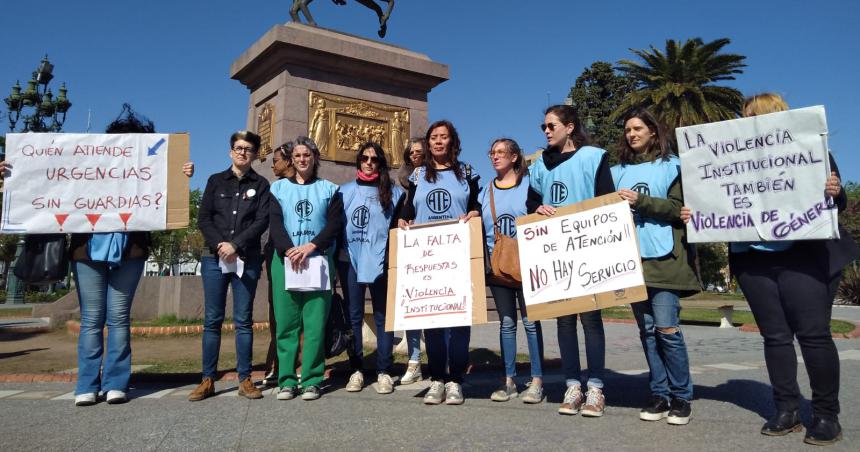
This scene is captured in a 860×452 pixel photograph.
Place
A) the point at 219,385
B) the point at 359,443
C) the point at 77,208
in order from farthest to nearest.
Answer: the point at 219,385 → the point at 77,208 → the point at 359,443

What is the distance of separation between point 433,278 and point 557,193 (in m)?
1.11

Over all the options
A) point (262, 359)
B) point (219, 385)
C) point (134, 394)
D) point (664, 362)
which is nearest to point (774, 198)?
point (664, 362)

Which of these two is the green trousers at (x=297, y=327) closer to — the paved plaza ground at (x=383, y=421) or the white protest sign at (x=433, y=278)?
the paved plaza ground at (x=383, y=421)

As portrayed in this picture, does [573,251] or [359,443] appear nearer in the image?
[359,443]

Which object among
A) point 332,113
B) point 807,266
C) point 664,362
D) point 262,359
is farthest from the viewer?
point 332,113

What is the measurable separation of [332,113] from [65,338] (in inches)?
249

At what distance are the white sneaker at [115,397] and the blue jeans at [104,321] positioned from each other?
0.18ft

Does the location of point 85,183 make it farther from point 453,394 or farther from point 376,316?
point 453,394

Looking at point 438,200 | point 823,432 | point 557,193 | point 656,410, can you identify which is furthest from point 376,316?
point 823,432

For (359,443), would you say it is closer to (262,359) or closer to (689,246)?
(689,246)

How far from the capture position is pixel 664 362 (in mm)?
3768

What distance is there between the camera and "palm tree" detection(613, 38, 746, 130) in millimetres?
29672

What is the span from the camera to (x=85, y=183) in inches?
181

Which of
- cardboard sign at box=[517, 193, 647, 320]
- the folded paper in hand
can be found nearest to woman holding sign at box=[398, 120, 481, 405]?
cardboard sign at box=[517, 193, 647, 320]
